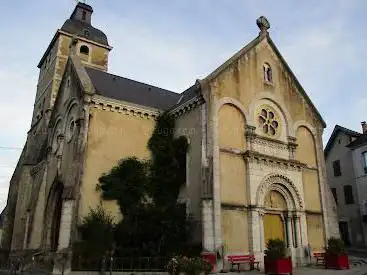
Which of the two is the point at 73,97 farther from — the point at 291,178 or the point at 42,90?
the point at 42,90

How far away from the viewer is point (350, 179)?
35875 millimetres

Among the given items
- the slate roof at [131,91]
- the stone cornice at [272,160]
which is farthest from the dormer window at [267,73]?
the slate roof at [131,91]

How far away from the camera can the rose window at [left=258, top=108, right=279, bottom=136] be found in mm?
22484

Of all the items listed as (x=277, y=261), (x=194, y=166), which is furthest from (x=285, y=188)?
(x=277, y=261)

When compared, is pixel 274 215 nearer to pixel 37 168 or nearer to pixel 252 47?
pixel 252 47

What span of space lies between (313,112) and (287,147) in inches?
181

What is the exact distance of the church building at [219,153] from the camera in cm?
1881

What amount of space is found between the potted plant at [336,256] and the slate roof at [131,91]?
1275 cm

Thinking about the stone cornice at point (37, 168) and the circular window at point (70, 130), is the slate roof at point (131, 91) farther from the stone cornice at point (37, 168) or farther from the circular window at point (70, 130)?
the stone cornice at point (37, 168)

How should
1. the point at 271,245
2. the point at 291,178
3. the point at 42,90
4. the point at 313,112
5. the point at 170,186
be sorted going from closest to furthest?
1. the point at 271,245
2. the point at 170,186
3. the point at 291,178
4. the point at 313,112
5. the point at 42,90

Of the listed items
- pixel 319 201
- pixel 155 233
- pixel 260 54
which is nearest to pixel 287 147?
pixel 319 201

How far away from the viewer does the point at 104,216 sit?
60.8ft

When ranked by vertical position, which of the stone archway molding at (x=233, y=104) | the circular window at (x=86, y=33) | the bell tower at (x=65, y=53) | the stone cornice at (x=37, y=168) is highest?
the circular window at (x=86, y=33)

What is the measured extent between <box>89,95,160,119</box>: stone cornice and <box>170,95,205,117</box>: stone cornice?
1.44m
